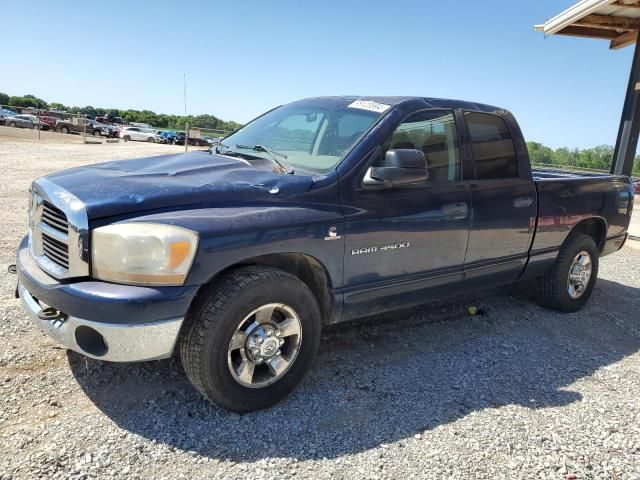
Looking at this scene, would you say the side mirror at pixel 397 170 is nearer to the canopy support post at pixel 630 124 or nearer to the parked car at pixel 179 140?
the canopy support post at pixel 630 124

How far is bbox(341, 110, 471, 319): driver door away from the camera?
312cm

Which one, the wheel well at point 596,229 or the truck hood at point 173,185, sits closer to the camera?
the truck hood at point 173,185

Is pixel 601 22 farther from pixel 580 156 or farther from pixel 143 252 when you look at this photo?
pixel 580 156

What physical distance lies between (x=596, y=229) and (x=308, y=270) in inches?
145

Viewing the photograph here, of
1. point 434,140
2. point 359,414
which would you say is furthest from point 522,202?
point 359,414

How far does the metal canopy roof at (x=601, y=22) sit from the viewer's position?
24.2 ft

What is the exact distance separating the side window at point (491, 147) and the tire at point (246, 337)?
1.90 metres

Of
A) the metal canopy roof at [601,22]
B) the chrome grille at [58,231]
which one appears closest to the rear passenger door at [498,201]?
the chrome grille at [58,231]

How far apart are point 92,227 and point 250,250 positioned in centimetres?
79

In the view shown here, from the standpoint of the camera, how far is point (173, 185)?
2.70 meters

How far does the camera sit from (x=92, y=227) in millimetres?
2424

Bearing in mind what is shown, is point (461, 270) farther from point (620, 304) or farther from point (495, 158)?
point (620, 304)

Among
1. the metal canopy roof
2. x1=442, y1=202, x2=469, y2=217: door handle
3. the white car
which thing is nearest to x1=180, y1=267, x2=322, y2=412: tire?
x1=442, y1=202, x2=469, y2=217: door handle

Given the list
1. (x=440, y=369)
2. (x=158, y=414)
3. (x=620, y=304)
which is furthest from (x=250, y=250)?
(x=620, y=304)
